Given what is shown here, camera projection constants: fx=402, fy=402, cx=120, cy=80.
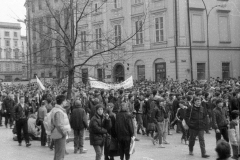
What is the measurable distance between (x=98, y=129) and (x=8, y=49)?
10209 cm

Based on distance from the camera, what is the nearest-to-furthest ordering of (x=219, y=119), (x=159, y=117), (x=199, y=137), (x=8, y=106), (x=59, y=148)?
(x=59, y=148)
(x=199, y=137)
(x=219, y=119)
(x=159, y=117)
(x=8, y=106)

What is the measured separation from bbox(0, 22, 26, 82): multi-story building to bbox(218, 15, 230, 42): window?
2832 inches

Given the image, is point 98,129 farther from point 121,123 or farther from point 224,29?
point 224,29

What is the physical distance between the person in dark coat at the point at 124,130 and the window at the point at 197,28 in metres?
28.0

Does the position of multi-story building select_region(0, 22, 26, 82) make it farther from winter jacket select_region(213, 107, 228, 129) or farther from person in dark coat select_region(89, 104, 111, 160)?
person in dark coat select_region(89, 104, 111, 160)

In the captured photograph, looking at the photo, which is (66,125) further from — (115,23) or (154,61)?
(115,23)

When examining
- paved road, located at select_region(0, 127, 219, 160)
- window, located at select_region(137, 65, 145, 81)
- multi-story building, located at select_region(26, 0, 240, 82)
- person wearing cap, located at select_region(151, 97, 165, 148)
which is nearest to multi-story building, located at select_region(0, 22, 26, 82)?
window, located at select_region(137, 65, 145, 81)

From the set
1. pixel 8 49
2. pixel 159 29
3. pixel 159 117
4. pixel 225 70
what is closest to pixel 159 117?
pixel 159 117

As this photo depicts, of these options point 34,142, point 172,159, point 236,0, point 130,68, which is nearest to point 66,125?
point 172,159

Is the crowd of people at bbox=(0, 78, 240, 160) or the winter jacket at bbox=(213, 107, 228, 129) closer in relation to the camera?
the crowd of people at bbox=(0, 78, 240, 160)

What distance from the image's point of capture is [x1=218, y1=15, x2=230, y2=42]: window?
126 feet

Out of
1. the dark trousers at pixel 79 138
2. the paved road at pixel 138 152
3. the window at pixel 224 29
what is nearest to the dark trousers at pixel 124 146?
the paved road at pixel 138 152

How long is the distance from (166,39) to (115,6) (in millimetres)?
7556

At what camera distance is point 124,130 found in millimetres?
9883
